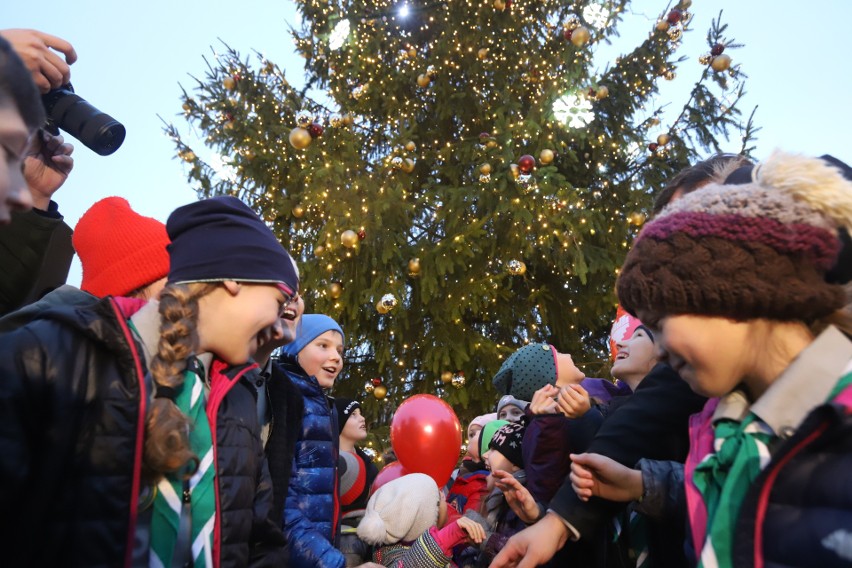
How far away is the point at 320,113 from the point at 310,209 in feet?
6.92

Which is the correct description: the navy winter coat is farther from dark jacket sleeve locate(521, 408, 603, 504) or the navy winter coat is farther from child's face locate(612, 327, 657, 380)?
child's face locate(612, 327, 657, 380)

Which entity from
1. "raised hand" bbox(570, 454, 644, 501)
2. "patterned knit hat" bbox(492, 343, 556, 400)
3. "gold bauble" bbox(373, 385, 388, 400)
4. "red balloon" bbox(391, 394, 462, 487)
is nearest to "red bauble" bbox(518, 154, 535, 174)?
"gold bauble" bbox(373, 385, 388, 400)

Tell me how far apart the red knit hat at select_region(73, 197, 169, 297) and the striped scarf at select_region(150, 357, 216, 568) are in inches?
24.6

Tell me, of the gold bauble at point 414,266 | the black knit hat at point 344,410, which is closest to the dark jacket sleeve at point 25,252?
the black knit hat at point 344,410

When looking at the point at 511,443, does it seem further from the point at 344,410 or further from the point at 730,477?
the point at 730,477

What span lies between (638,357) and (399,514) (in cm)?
152

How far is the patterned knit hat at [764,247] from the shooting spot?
1155 mm

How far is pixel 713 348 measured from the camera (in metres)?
1.25

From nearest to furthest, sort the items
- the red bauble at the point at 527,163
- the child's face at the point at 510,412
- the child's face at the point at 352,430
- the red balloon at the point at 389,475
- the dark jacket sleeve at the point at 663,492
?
the dark jacket sleeve at the point at 663,492
the child's face at the point at 510,412
the child's face at the point at 352,430
the red balloon at the point at 389,475
the red bauble at the point at 527,163

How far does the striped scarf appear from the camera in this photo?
1.50m

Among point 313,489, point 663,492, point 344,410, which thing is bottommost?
point 344,410

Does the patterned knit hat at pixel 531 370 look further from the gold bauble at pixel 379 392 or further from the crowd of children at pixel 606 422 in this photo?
the gold bauble at pixel 379 392

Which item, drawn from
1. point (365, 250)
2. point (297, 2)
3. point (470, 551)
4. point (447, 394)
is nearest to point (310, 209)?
point (365, 250)

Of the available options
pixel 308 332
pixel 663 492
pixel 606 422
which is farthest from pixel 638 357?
pixel 308 332
